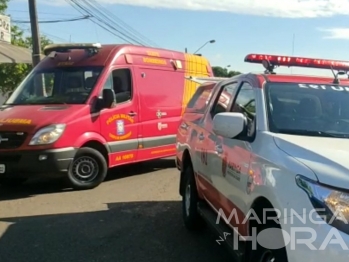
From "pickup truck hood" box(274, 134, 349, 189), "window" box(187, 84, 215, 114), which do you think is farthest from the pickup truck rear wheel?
"pickup truck hood" box(274, 134, 349, 189)

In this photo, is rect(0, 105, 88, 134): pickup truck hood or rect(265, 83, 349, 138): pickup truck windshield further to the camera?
rect(0, 105, 88, 134): pickup truck hood

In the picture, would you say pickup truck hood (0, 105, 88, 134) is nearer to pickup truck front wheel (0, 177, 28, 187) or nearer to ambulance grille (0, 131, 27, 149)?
ambulance grille (0, 131, 27, 149)

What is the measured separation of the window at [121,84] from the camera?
9297 millimetres

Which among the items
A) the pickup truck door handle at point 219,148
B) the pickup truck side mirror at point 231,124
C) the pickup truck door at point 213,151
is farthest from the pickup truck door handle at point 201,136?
the pickup truck side mirror at point 231,124

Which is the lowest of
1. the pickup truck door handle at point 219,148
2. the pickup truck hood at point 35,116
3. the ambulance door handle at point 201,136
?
the pickup truck hood at point 35,116

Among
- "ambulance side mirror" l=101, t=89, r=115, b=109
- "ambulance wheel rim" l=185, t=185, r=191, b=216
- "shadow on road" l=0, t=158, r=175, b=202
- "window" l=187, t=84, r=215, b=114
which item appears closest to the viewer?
"ambulance wheel rim" l=185, t=185, r=191, b=216

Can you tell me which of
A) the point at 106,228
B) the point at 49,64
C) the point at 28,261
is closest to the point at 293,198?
the point at 28,261

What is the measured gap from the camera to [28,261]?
16.4 ft

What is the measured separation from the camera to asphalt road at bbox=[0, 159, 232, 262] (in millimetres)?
5219

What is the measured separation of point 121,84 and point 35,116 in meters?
1.97

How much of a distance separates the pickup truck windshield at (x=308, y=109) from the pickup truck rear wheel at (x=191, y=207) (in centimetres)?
207

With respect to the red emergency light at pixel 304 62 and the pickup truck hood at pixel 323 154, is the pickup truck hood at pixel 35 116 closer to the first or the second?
the red emergency light at pixel 304 62

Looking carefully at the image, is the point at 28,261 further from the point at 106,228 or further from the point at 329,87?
the point at 329,87

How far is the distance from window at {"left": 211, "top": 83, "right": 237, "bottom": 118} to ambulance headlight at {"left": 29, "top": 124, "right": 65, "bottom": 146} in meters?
3.32
